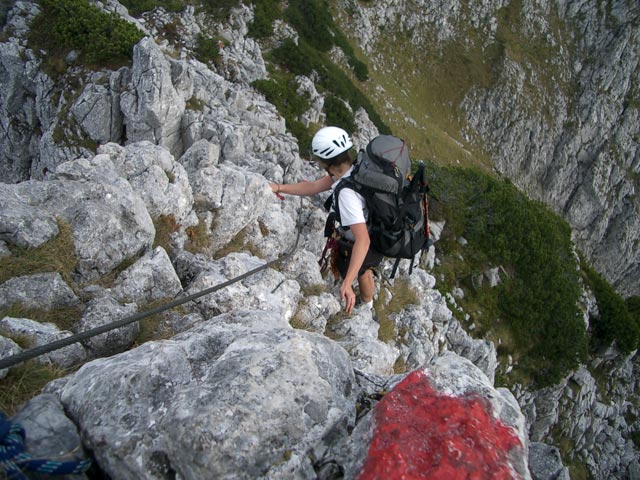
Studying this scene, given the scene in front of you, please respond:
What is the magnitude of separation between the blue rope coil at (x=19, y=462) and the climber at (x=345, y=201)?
12.7 ft

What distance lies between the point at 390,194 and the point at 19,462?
506 centimetres

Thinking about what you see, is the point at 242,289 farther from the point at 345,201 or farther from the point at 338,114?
the point at 338,114

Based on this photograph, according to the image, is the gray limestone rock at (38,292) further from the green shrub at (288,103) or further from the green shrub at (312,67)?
the green shrub at (312,67)

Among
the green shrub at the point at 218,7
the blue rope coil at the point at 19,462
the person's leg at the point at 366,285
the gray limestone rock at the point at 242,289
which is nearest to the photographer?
the blue rope coil at the point at 19,462

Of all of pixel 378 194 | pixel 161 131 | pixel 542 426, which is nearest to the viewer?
pixel 378 194

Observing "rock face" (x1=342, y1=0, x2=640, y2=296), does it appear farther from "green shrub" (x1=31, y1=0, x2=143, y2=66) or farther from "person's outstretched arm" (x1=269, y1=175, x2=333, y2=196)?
"person's outstretched arm" (x1=269, y1=175, x2=333, y2=196)

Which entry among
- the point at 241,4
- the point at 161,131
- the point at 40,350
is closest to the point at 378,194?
the point at 40,350

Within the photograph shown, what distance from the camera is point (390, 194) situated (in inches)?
240

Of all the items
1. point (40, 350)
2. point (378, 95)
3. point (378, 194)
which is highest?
point (378, 194)

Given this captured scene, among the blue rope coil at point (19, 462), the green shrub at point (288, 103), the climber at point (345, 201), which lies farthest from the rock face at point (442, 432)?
the green shrub at point (288, 103)

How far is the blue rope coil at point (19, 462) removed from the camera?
8.43ft

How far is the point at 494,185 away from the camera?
95.3 feet

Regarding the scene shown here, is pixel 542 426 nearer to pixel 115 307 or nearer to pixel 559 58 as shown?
pixel 115 307

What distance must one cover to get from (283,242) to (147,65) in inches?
424
